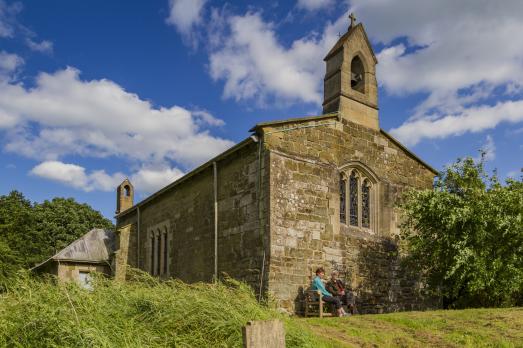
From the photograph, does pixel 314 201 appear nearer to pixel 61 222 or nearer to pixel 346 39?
pixel 346 39

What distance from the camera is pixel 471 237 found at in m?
14.3

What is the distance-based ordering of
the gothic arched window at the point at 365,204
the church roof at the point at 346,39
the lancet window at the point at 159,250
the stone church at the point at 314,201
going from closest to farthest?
the stone church at the point at 314,201, the gothic arched window at the point at 365,204, the church roof at the point at 346,39, the lancet window at the point at 159,250

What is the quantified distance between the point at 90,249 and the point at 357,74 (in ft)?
58.9

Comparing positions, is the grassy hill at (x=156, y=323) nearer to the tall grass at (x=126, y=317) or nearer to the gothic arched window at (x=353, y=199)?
the tall grass at (x=126, y=317)

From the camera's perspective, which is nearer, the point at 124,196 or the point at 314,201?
the point at 314,201

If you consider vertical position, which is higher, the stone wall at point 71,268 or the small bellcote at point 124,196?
the small bellcote at point 124,196

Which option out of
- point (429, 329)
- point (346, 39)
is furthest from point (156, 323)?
point (346, 39)

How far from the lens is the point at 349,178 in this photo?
16375mm

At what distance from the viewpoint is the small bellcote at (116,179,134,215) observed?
30500 millimetres

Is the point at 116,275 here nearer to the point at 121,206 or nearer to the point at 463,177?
the point at 121,206

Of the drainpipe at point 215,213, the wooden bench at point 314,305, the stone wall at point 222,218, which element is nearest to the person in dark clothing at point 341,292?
the wooden bench at point 314,305

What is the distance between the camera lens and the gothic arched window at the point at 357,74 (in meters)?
17.7

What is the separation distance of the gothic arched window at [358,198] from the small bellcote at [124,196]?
1760cm

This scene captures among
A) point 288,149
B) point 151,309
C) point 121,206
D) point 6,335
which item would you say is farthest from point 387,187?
point 121,206
